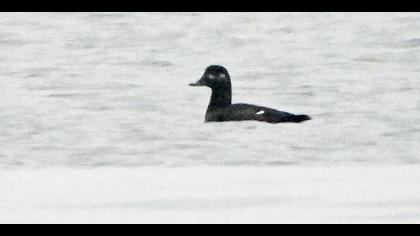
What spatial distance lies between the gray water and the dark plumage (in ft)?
0.10

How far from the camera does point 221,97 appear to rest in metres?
4.39

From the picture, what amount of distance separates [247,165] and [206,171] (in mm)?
161

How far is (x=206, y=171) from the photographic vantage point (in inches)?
163

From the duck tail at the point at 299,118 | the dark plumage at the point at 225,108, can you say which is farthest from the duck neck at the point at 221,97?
the duck tail at the point at 299,118

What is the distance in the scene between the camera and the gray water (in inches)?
169

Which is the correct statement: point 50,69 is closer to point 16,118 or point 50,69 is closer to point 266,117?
point 16,118

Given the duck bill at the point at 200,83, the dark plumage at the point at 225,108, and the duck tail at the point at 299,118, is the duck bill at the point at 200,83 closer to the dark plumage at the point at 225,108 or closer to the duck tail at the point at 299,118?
the dark plumage at the point at 225,108

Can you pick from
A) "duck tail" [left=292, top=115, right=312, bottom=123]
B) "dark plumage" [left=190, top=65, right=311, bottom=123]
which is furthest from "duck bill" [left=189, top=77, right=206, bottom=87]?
"duck tail" [left=292, top=115, right=312, bottom=123]

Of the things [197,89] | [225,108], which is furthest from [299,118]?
[197,89]

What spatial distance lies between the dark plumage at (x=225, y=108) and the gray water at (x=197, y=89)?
0.10 ft

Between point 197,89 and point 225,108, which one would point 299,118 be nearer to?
point 225,108

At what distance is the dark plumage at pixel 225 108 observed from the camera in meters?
4.31
